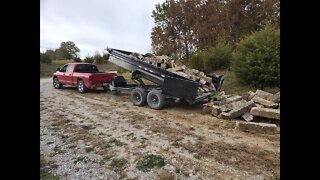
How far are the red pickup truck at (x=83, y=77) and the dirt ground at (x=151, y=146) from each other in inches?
140

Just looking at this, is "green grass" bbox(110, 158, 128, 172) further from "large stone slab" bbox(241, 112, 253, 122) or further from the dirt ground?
"large stone slab" bbox(241, 112, 253, 122)

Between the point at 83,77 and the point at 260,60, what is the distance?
8.00 m

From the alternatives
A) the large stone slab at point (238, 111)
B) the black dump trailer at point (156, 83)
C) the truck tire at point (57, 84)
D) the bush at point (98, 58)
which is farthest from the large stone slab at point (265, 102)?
the bush at point (98, 58)

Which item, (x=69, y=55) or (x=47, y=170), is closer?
(x=47, y=170)

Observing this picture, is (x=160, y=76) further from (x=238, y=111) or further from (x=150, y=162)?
(x=150, y=162)

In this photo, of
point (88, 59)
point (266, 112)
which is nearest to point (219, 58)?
point (266, 112)

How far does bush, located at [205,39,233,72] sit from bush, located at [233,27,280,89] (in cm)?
346

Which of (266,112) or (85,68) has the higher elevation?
(85,68)

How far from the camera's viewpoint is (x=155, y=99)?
351 inches

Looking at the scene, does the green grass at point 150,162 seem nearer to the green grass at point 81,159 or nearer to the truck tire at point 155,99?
the green grass at point 81,159

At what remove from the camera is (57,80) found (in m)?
14.4

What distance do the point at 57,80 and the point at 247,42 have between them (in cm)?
1008
